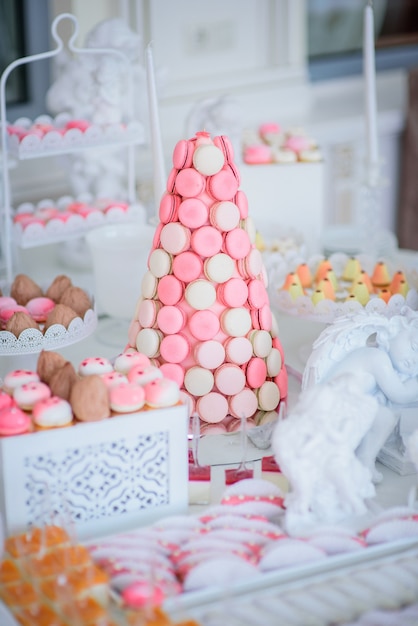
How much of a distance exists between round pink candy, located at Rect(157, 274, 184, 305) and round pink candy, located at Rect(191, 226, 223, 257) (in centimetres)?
5

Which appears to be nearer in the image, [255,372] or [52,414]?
[52,414]

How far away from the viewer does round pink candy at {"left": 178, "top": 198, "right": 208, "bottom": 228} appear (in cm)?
130

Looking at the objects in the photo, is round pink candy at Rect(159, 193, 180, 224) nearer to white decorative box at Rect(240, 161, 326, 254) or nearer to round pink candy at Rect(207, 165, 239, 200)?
round pink candy at Rect(207, 165, 239, 200)

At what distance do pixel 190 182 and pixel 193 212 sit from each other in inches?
1.7

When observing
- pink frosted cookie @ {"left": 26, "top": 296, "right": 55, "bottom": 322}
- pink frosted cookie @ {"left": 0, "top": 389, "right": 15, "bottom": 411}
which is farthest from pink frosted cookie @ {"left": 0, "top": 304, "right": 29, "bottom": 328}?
pink frosted cookie @ {"left": 0, "top": 389, "right": 15, "bottom": 411}

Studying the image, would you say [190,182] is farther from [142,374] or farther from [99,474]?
[99,474]

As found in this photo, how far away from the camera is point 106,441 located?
114 centimetres

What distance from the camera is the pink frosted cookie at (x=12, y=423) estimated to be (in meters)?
1.10

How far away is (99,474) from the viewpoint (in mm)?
1145

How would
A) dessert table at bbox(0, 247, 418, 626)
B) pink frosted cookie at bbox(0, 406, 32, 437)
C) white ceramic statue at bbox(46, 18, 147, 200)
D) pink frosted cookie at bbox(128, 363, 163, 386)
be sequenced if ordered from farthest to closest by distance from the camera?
1. white ceramic statue at bbox(46, 18, 147, 200)
2. pink frosted cookie at bbox(128, 363, 163, 386)
3. pink frosted cookie at bbox(0, 406, 32, 437)
4. dessert table at bbox(0, 247, 418, 626)

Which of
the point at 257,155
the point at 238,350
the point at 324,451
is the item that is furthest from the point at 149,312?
the point at 257,155

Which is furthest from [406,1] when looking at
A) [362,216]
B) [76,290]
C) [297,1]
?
[76,290]

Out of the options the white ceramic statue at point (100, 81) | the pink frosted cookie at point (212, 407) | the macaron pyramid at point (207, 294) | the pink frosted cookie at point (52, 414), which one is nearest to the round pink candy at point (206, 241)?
the macaron pyramid at point (207, 294)

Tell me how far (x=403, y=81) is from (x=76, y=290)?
92.1 inches
